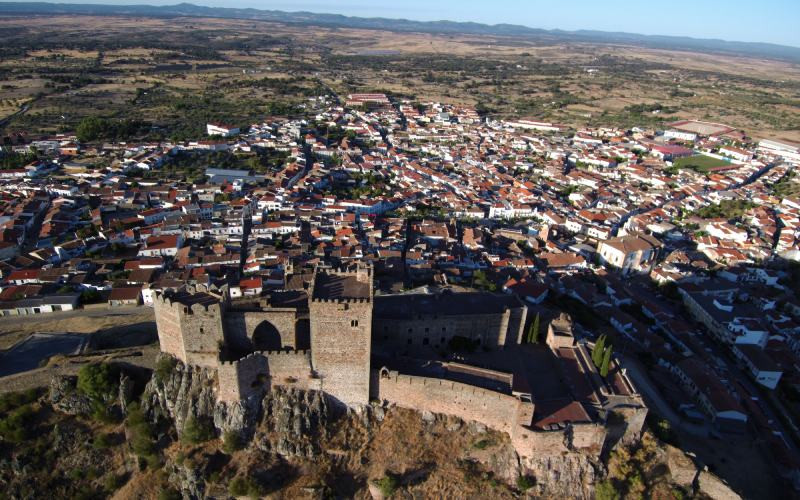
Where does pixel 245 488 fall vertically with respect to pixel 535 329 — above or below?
below

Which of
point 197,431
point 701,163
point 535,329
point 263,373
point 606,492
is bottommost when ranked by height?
point 701,163

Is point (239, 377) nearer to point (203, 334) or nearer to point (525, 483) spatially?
point (203, 334)

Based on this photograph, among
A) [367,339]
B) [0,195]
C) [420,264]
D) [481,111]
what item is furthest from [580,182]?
[0,195]

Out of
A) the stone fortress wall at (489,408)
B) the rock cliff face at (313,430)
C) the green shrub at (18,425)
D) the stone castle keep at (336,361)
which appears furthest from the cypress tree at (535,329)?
the green shrub at (18,425)

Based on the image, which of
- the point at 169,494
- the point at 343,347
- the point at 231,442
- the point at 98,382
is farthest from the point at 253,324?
the point at 98,382

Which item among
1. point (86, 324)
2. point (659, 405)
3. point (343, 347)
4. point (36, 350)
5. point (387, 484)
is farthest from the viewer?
point (86, 324)

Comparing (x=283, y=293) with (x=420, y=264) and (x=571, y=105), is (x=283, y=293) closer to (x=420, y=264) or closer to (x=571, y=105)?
(x=420, y=264)
